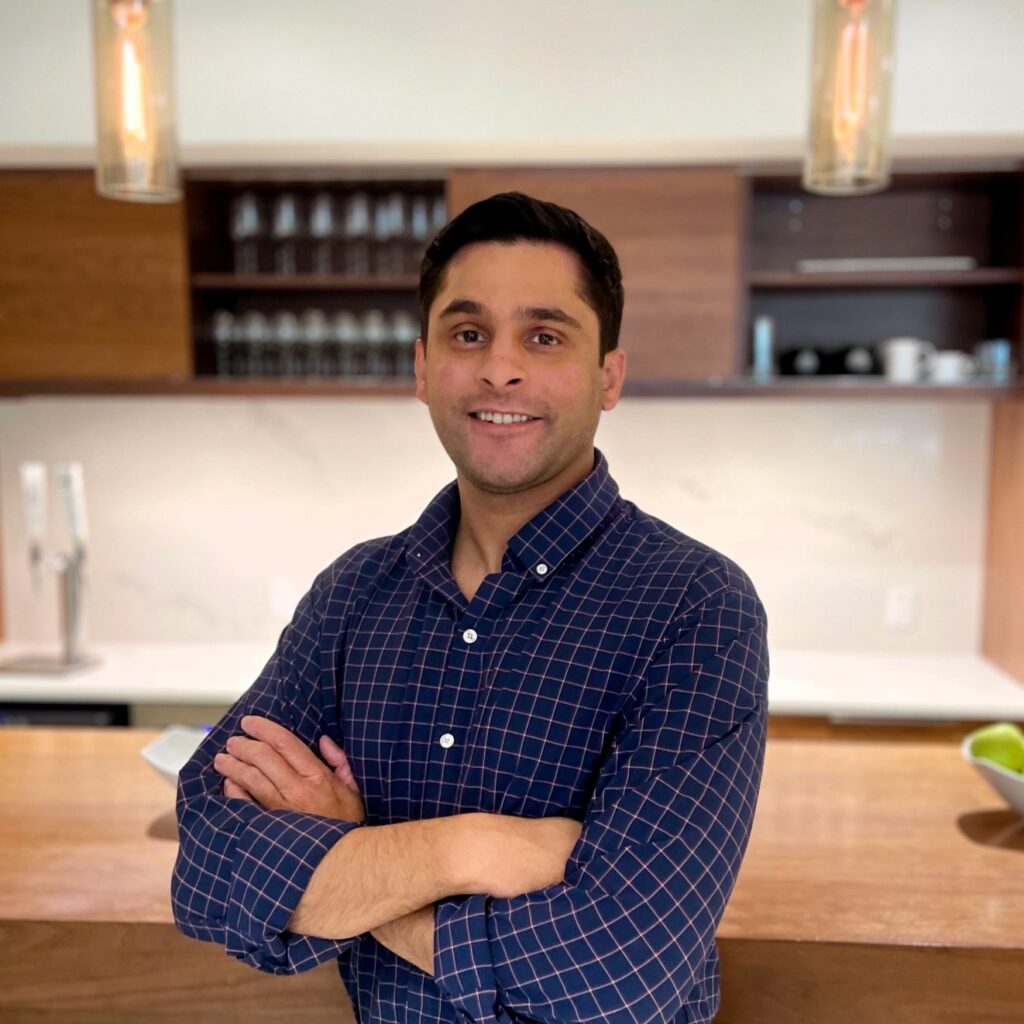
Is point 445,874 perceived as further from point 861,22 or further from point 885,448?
point 885,448

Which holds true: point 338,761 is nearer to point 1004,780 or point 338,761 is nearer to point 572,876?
point 572,876

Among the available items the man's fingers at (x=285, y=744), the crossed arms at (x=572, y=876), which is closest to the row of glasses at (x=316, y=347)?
the man's fingers at (x=285, y=744)

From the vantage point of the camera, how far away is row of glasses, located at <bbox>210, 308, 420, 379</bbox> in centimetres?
293

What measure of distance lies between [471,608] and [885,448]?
239cm

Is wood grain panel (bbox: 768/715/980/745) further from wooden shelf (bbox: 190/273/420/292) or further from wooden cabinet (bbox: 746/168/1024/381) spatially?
wooden shelf (bbox: 190/273/420/292)

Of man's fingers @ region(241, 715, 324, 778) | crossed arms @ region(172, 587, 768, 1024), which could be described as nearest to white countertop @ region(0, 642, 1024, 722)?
man's fingers @ region(241, 715, 324, 778)

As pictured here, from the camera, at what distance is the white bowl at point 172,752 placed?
160 cm

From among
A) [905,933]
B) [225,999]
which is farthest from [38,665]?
[905,933]

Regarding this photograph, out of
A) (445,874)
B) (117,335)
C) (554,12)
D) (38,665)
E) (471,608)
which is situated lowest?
(38,665)

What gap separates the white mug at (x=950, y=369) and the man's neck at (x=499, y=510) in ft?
6.05

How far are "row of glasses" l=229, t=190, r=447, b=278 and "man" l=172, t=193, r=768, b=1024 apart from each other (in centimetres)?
169

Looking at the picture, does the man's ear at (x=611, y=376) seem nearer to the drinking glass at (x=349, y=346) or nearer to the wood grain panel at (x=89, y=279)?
the drinking glass at (x=349, y=346)

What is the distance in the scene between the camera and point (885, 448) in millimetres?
3260

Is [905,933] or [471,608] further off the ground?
[471,608]
